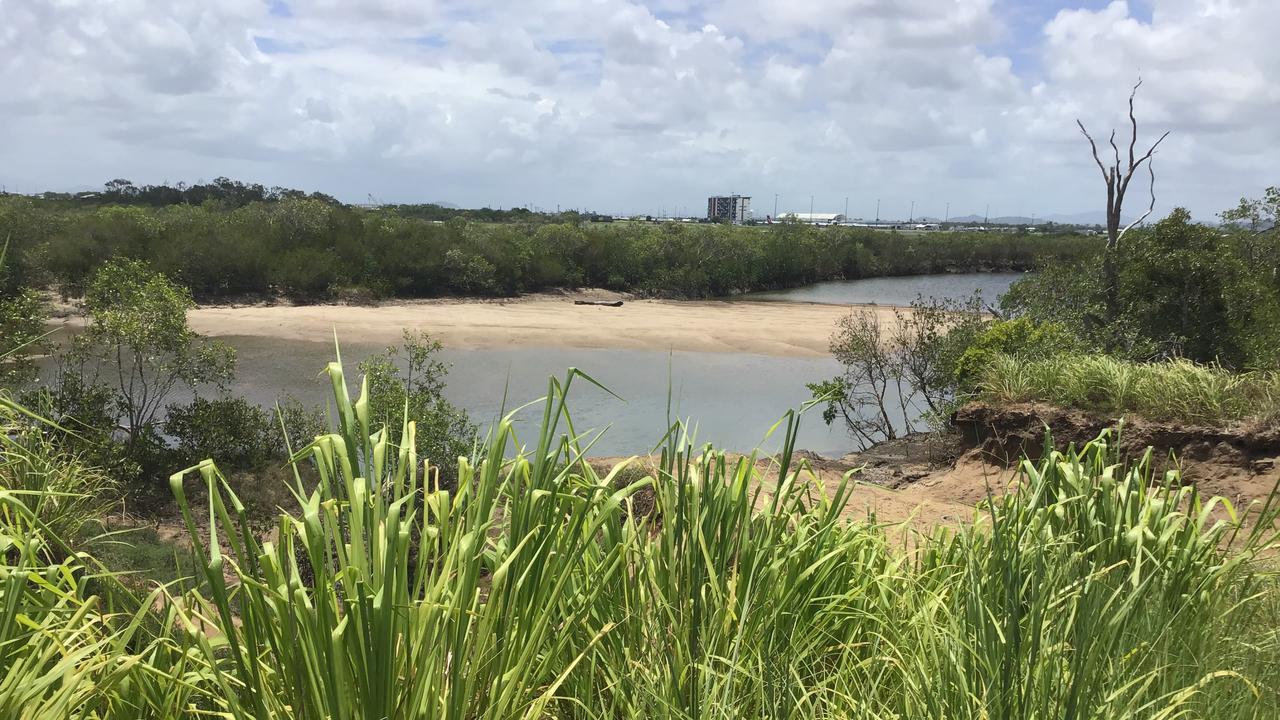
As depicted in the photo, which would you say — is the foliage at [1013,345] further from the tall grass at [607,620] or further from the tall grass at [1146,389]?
the tall grass at [607,620]

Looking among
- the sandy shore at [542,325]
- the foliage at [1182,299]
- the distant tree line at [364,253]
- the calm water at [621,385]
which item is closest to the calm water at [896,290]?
the distant tree line at [364,253]

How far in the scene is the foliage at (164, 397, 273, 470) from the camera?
14.2m

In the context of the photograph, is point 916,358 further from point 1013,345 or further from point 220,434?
point 220,434

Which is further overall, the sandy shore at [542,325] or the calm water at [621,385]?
the sandy shore at [542,325]

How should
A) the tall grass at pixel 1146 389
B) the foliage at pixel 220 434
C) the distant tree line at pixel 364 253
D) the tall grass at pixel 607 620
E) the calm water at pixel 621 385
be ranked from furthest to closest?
the distant tree line at pixel 364 253, the calm water at pixel 621 385, the foliage at pixel 220 434, the tall grass at pixel 1146 389, the tall grass at pixel 607 620

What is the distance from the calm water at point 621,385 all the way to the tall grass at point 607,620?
13553mm

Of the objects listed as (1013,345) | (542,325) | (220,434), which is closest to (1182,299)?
(1013,345)

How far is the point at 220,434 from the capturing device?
14.4 m

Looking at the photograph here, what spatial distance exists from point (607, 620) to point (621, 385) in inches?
877

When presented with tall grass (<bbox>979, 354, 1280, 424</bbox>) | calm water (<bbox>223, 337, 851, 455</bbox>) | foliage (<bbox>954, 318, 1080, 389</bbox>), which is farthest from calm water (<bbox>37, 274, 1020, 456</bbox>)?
tall grass (<bbox>979, 354, 1280, 424</bbox>)

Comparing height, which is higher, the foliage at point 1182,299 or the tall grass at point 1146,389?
the foliage at point 1182,299

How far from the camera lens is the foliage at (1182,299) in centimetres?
1366

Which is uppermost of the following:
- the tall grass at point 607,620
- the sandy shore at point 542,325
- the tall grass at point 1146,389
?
the tall grass at point 607,620

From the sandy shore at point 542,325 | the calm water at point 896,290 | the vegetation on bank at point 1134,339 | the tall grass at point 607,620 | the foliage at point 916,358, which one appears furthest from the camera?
the calm water at point 896,290
